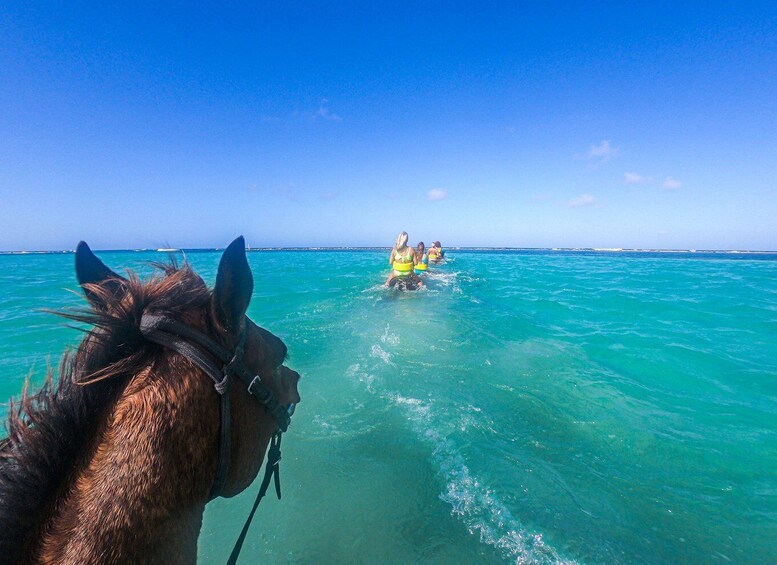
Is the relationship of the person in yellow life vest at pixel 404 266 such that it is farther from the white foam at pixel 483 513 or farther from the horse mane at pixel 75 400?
the horse mane at pixel 75 400

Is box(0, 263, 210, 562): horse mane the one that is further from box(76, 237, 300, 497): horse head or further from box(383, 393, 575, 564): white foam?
box(383, 393, 575, 564): white foam

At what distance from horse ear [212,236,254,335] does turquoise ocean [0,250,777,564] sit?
0.58 metres

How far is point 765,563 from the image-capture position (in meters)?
3.04

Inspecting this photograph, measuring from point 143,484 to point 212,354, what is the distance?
1.85 ft

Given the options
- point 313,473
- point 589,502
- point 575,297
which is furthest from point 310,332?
point 575,297

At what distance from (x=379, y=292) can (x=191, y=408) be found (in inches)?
679

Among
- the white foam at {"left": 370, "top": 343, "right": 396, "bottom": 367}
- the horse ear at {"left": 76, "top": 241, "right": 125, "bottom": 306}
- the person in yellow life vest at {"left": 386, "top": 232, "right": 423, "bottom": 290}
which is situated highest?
the horse ear at {"left": 76, "top": 241, "right": 125, "bottom": 306}

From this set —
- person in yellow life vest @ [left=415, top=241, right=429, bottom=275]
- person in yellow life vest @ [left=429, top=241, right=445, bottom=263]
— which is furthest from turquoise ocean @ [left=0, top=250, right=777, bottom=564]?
person in yellow life vest @ [left=429, top=241, right=445, bottom=263]

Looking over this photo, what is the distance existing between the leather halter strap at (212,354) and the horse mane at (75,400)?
0.07 metres

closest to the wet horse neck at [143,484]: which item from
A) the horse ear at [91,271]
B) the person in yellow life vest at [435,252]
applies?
the horse ear at [91,271]

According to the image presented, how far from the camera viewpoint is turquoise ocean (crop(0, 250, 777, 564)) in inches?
122

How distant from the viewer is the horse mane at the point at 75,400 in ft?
3.83

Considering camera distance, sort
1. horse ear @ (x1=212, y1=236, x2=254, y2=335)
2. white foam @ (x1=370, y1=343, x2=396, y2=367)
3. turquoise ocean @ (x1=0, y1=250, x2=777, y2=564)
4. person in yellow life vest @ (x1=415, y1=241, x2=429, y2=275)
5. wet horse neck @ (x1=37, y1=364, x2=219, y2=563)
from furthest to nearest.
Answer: person in yellow life vest @ (x1=415, y1=241, x2=429, y2=275) → white foam @ (x1=370, y1=343, x2=396, y2=367) → turquoise ocean @ (x1=0, y1=250, x2=777, y2=564) → horse ear @ (x1=212, y1=236, x2=254, y2=335) → wet horse neck @ (x1=37, y1=364, x2=219, y2=563)

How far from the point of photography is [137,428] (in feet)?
4.20
